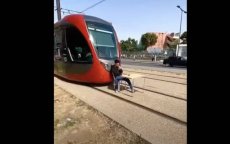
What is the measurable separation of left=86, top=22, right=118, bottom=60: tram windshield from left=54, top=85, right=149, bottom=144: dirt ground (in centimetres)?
303

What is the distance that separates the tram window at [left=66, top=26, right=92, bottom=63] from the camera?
8617mm

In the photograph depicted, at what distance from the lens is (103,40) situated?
8906 mm

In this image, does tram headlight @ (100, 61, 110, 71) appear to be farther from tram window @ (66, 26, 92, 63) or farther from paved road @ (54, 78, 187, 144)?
paved road @ (54, 78, 187, 144)

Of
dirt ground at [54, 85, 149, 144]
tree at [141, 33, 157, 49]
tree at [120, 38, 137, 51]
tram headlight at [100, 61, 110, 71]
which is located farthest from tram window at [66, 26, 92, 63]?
tree at [120, 38, 137, 51]

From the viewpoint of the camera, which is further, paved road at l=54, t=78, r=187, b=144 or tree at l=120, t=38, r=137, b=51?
tree at l=120, t=38, r=137, b=51

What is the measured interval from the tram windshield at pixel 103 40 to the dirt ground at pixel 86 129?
3035mm

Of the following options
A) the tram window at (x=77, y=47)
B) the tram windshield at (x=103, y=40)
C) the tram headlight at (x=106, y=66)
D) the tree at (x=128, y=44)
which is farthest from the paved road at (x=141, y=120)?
the tree at (x=128, y=44)

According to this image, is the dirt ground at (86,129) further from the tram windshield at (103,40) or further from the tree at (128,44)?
the tree at (128,44)
